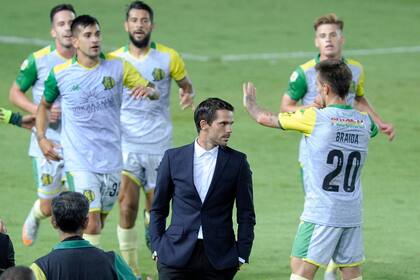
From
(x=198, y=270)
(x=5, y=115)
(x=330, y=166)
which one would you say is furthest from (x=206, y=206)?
(x=5, y=115)

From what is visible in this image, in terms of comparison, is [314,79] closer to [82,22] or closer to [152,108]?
[152,108]

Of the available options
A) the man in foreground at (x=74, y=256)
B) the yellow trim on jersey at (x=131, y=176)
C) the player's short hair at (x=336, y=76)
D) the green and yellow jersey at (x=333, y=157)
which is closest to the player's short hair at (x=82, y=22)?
the yellow trim on jersey at (x=131, y=176)

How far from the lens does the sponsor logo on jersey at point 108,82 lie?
1198 centimetres

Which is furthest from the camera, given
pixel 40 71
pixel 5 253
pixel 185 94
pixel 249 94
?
pixel 40 71

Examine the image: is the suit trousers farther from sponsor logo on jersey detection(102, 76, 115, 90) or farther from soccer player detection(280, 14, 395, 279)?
soccer player detection(280, 14, 395, 279)

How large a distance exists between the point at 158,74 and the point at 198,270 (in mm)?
4276

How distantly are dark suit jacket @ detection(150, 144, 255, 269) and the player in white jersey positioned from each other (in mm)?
953

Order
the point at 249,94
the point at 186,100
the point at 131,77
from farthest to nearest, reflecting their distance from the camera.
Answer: the point at 186,100
the point at 131,77
the point at 249,94

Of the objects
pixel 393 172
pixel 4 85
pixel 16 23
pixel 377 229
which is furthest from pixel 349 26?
pixel 377 229

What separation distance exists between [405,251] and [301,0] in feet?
62.2

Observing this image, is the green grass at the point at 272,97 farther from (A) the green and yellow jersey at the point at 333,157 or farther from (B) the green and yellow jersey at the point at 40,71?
(A) the green and yellow jersey at the point at 333,157

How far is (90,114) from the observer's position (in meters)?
12.0

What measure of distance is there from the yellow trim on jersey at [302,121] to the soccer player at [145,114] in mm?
3029

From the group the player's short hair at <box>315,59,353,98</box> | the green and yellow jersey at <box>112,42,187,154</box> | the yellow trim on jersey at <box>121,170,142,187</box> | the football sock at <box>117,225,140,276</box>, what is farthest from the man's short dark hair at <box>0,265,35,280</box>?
the green and yellow jersey at <box>112,42,187,154</box>
